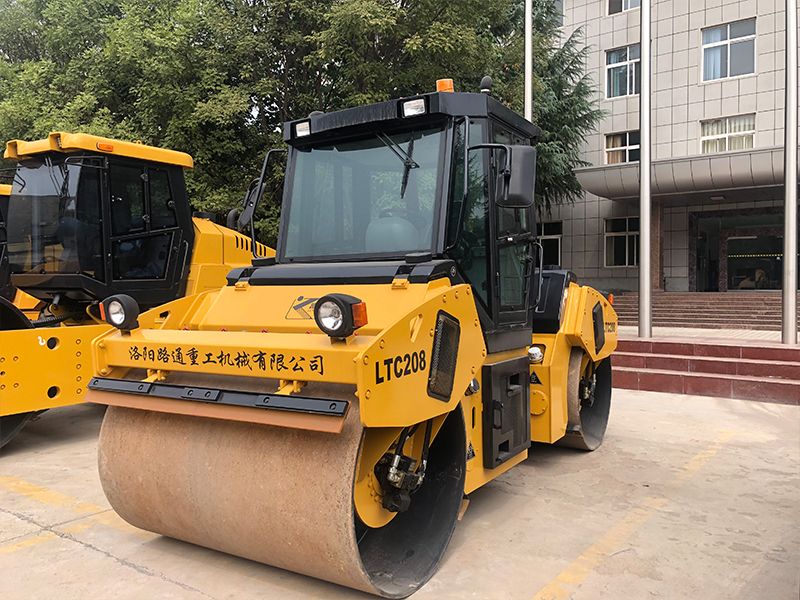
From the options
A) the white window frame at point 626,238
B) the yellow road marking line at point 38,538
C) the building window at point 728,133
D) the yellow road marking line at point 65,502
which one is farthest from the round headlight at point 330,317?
the white window frame at point 626,238

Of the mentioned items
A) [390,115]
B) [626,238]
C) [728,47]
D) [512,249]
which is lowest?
[512,249]

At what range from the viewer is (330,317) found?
2971 millimetres

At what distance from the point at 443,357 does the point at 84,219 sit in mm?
4832

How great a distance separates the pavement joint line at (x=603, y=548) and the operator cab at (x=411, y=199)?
1.29m

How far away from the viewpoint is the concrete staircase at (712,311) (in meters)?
16.0

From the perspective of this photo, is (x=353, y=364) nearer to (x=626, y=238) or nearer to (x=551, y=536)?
(x=551, y=536)

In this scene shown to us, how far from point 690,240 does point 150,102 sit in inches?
658

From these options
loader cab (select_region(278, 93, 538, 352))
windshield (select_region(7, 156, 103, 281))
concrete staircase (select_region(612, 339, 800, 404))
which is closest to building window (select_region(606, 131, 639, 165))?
concrete staircase (select_region(612, 339, 800, 404))

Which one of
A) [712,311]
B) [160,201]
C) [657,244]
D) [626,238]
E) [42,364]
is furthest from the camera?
[626,238]

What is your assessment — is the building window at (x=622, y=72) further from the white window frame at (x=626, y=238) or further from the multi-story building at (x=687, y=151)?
the white window frame at (x=626, y=238)

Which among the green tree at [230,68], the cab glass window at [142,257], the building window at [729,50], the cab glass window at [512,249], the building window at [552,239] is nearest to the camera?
the cab glass window at [512,249]

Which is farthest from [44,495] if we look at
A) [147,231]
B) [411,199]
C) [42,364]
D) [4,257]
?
[4,257]

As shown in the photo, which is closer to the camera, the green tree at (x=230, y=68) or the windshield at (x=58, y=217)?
the windshield at (x=58, y=217)

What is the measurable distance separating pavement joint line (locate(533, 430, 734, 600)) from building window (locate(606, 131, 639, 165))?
60.1ft
